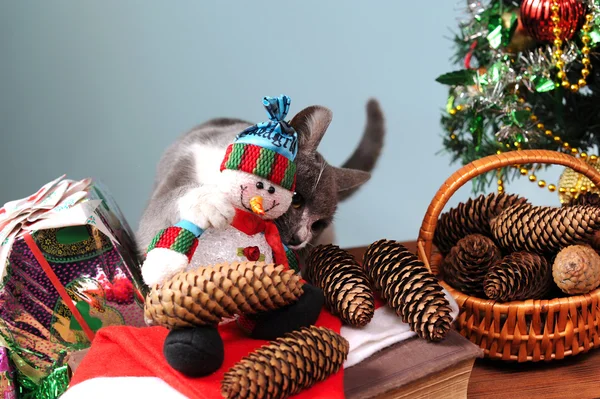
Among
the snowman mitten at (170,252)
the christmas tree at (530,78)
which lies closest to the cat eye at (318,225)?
the snowman mitten at (170,252)

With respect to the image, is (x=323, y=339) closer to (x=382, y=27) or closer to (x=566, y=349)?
(x=566, y=349)

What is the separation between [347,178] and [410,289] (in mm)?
A: 242

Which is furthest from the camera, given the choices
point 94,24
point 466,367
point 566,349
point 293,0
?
point 293,0

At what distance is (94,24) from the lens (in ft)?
4.63

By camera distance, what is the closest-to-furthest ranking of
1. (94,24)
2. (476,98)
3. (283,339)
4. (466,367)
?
(283,339)
(466,367)
(476,98)
(94,24)

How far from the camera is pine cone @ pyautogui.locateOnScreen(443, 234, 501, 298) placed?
2.63ft

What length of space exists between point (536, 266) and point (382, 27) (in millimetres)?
998

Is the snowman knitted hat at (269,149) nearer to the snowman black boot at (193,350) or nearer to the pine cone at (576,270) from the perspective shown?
the snowman black boot at (193,350)

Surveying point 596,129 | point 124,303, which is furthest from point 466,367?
point 596,129

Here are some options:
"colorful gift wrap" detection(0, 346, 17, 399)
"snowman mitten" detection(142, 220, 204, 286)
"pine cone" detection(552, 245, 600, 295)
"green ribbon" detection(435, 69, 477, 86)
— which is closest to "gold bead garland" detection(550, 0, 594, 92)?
"green ribbon" detection(435, 69, 477, 86)

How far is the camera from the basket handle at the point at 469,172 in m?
0.83

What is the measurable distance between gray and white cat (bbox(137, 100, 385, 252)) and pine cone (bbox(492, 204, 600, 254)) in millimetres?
222

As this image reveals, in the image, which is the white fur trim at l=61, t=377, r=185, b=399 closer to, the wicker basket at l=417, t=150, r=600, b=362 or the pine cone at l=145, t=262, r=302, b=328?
the pine cone at l=145, t=262, r=302, b=328

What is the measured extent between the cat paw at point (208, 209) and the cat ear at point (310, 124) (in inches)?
5.7
